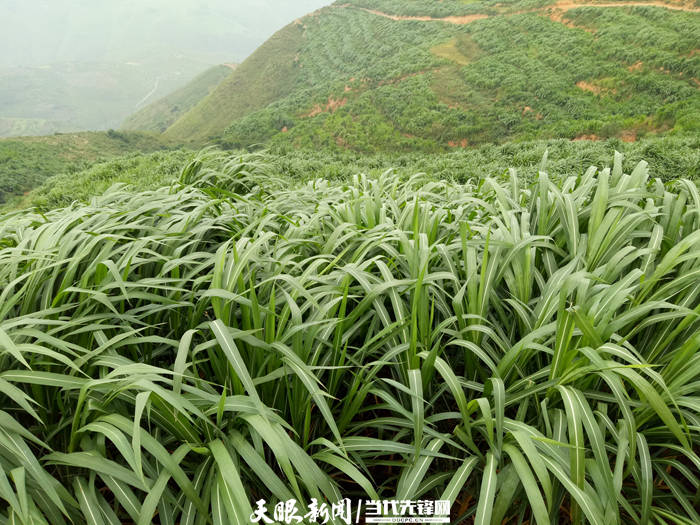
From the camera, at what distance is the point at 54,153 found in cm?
1998

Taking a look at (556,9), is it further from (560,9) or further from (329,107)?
(329,107)

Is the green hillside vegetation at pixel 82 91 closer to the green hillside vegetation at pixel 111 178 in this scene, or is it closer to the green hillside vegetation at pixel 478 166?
the green hillside vegetation at pixel 111 178

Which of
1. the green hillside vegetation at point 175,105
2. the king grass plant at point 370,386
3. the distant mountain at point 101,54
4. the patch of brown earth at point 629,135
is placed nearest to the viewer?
the king grass plant at point 370,386

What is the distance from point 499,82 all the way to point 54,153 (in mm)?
23739

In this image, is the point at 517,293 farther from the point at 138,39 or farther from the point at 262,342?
the point at 138,39

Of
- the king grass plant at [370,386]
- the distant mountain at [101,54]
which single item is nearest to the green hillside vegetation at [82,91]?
the distant mountain at [101,54]

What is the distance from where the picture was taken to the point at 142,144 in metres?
25.8

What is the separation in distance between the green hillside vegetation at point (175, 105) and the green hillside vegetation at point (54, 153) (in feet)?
111

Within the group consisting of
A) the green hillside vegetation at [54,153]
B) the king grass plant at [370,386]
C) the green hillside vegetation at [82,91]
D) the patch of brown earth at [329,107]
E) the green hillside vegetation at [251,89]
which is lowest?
the king grass plant at [370,386]

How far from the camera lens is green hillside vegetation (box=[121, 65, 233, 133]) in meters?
58.3

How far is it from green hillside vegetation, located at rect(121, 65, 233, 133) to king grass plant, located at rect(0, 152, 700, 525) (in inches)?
2501

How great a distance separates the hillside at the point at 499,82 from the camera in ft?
43.8

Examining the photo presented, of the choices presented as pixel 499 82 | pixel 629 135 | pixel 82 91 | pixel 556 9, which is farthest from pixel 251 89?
pixel 82 91

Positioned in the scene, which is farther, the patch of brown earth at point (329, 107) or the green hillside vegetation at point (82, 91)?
the green hillside vegetation at point (82, 91)
